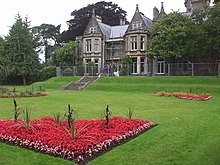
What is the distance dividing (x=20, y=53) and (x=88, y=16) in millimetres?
22239

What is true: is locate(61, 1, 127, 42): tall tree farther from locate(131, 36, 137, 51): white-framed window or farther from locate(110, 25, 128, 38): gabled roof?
locate(131, 36, 137, 51): white-framed window

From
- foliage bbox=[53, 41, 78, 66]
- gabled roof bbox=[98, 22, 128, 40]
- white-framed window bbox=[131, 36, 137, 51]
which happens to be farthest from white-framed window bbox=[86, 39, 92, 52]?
white-framed window bbox=[131, 36, 137, 51]

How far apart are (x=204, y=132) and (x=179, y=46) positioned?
35.8 m

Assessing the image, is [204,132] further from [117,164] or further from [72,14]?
[72,14]

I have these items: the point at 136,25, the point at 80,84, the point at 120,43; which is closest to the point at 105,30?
the point at 120,43

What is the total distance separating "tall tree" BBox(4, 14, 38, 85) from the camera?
59.1m

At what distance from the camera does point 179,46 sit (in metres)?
45.4

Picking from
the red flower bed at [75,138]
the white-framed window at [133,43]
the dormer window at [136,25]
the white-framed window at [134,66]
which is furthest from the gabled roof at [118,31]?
the red flower bed at [75,138]

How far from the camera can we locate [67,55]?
6134cm

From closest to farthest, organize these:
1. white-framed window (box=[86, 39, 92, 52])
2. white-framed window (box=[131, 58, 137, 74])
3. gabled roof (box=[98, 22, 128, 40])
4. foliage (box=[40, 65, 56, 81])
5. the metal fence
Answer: the metal fence → white-framed window (box=[131, 58, 137, 74]) → foliage (box=[40, 65, 56, 81]) → white-framed window (box=[86, 39, 92, 52]) → gabled roof (box=[98, 22, 128, 40])

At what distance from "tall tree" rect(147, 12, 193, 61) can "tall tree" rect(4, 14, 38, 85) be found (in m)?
25.6

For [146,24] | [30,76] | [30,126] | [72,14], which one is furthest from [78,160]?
[72,14]

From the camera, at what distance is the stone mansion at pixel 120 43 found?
56219mm

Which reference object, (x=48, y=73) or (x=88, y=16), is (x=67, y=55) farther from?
(x=88, y=16)
